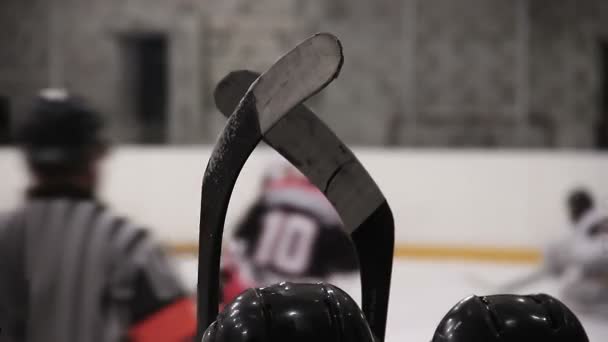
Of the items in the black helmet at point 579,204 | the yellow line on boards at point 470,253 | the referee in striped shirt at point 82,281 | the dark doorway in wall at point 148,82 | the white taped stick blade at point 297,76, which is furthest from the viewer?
the dark doorway in wall at point 148,82

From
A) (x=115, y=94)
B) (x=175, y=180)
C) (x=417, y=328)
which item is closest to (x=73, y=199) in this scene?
(x=417, y=328)

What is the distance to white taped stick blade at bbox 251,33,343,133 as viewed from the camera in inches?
17.5

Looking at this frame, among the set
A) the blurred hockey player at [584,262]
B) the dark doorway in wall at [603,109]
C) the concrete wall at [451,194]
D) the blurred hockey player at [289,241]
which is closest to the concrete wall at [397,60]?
the dark doorway in wall at [603,109]

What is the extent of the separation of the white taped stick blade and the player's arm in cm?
75

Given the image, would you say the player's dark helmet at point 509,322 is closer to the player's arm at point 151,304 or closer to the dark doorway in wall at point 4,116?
the player's arm at point 151,304

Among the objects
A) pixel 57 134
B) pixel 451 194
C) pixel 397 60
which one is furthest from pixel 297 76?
pixel 397 60

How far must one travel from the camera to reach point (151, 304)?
47.3 inches

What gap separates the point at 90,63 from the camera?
24.7 ft

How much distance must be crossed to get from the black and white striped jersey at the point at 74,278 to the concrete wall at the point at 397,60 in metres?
6.29

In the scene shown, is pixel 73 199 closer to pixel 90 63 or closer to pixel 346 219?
pixel 346 219

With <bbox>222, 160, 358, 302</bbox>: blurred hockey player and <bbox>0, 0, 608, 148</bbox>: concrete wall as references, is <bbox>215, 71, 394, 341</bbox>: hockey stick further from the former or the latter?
<bbox>0, 0, 608, 148</bbox>: concrete wall

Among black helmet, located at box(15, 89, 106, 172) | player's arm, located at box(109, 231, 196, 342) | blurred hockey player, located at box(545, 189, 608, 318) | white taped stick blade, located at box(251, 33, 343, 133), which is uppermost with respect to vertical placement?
white taped stick blade, located at box(251, 33, 343, 133)

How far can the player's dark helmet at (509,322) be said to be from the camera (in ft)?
1.73

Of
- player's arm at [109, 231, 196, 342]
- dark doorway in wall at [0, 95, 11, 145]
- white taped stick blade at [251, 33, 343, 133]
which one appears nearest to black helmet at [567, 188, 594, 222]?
player's arm at [109, 231, 196, 342]
